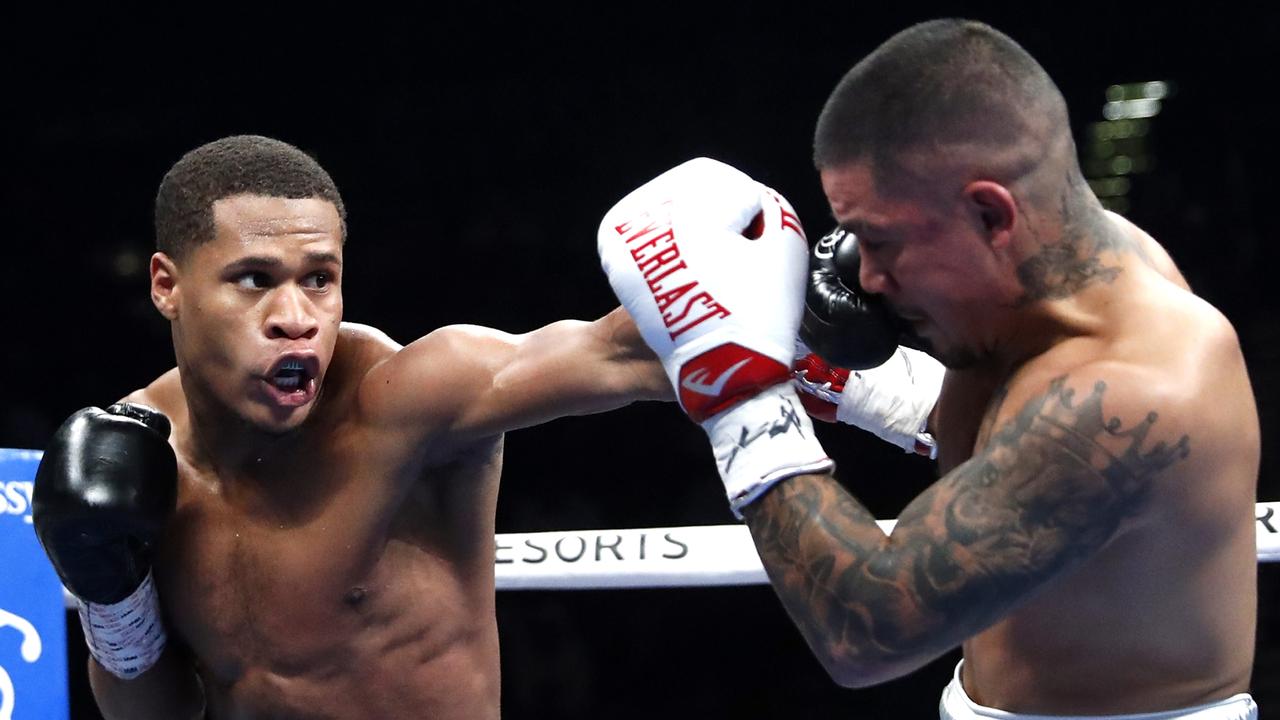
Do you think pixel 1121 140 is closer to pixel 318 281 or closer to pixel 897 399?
pixel 897 399

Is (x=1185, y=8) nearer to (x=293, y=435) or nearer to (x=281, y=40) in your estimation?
(x=281, y=40)

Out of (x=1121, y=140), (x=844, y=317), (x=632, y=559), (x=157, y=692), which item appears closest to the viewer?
(x=844, y=317)

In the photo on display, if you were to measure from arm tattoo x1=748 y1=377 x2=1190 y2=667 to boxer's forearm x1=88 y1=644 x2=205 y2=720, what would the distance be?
118cm

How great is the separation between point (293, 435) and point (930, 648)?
114cm

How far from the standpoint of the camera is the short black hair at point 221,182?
207cm

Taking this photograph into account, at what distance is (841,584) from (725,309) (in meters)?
0.33

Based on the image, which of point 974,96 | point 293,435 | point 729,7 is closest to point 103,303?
point 729,7

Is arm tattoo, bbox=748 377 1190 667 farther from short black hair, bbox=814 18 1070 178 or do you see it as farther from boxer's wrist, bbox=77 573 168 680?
boxer's wrist, bbox=77 573 168 680

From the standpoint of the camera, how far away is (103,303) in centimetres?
538

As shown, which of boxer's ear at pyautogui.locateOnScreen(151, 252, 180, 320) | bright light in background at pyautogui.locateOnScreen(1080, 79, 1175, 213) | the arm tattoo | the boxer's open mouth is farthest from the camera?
bright light in background at pyautogui.locateOnScreen(1080, 79, 1175, 213)

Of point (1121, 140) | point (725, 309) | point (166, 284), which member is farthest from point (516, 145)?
point (725, 309)

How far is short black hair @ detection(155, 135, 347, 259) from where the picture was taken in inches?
81.4

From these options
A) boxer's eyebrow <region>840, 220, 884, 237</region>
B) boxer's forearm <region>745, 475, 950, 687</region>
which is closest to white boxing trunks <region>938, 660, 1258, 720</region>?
boxer's forearm <region>745, 475, 950, 687</region>

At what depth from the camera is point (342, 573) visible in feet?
6.75
